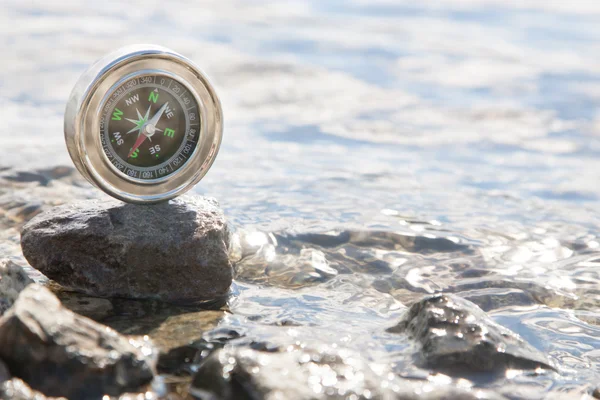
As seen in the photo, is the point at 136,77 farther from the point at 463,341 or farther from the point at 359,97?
the point at 359,97

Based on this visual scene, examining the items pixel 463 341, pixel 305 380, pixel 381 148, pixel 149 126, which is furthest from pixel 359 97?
pixel 305 380

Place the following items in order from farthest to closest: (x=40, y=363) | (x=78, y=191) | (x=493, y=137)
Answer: (x=493, y=137) → (x=78, y=191) → (x=40, y=363)

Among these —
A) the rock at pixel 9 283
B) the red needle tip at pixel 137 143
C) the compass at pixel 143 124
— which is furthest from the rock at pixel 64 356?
the red needle tip at pixel 137 143

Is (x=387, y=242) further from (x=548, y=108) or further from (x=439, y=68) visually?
(x=439, y=68)

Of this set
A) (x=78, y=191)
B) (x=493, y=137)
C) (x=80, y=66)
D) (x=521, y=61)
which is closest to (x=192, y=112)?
(x=78, y=191)

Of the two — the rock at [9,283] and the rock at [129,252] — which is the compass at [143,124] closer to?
the rock at [129,252]

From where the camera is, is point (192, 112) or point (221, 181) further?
point (221, 181)

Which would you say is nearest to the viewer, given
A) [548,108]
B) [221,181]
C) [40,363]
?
[40,363]
